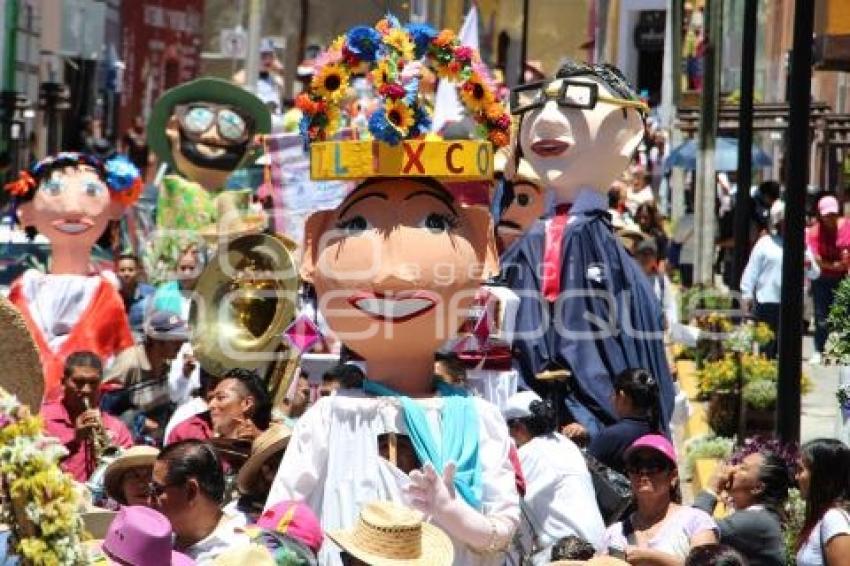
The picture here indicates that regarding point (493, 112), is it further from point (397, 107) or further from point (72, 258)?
point (72, 258)

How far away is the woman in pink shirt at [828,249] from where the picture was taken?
20891 mm

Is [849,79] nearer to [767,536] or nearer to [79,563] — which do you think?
[767,536]

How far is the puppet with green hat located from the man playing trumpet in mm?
9761

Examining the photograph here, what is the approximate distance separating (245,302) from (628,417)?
8.16ft

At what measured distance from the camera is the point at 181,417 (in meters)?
11.3

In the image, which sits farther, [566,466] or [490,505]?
[566,466]

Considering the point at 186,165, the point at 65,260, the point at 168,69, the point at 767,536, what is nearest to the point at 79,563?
the point at 767,536

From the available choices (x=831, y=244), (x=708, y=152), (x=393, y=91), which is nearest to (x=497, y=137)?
(x=393, y=91)

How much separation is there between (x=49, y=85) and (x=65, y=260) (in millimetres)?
29219

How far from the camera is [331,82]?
941 centimetres

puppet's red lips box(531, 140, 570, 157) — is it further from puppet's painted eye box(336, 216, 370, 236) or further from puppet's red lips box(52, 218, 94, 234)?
puppet's painted eye box(336, 216, 370, 236)

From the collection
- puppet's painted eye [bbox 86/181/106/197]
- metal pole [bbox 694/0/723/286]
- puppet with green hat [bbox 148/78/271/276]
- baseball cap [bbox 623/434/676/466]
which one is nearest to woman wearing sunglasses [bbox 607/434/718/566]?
baseball cap [bbox 623/434/676/466]

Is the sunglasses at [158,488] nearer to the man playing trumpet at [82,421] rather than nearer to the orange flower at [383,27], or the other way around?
the orange flower at [383,27]

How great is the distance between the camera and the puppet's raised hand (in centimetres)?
848
